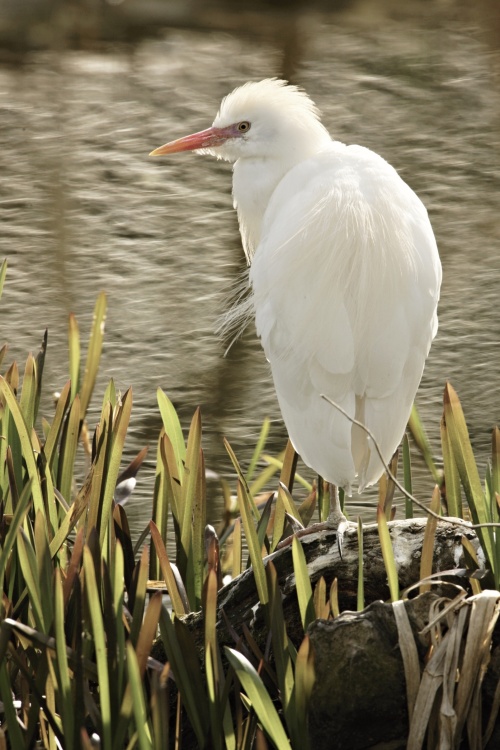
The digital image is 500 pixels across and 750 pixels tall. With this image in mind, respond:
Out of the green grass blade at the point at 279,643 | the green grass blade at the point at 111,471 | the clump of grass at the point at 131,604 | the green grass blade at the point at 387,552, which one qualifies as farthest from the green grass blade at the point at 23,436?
the green grass blade at the point at 387,552

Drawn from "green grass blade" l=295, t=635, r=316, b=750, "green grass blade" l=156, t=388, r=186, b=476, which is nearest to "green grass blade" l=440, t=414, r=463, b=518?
"green grass blade" l=156, t=388, r=186, b=476

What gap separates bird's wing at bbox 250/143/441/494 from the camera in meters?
1.94

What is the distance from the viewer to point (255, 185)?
2445 millimetres

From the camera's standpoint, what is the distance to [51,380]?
342 cm

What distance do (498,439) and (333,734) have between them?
1.81 feet

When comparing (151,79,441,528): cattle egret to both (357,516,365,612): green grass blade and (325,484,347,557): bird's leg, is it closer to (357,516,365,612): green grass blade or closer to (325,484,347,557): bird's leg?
(325,484,347,557): bird's leg

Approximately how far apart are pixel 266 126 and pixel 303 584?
1.14 meters

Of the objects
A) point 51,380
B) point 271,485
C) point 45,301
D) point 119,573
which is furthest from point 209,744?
point 45,301

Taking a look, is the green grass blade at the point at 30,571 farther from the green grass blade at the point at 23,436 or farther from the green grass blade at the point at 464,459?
the green grass blade at the point at 464,459

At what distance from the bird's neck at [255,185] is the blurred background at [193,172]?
0.78m

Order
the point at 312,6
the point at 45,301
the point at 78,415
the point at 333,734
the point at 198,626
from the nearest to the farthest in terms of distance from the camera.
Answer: the point at 333,734
the point at 198,626
the point at 78,415
the point at 45,301
the point at 312,6

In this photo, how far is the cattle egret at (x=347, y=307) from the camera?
1.94 m

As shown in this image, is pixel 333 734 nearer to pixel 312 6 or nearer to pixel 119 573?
pixel 119 573

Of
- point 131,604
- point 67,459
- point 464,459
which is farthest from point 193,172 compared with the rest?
point 131,604
